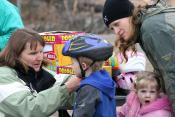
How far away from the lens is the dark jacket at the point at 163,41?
3.41m

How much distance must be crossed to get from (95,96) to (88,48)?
1.01ft

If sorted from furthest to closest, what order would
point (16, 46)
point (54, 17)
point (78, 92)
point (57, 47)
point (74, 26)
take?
point (54, 17), point (74, 26), point (57, 47), point (16, 46), point (78, 92)

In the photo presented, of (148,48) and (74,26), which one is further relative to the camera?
(74,26)

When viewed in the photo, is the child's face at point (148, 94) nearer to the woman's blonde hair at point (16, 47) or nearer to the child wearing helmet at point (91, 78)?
the child wearing helmet at point (91, 78)

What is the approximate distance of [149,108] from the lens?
376cm

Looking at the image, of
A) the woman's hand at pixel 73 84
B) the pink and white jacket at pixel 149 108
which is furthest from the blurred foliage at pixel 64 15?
the woman's hand at pixel 73 84

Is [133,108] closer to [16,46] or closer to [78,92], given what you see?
[78,92]

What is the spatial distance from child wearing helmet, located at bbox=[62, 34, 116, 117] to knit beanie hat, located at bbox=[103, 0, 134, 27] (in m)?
0.17

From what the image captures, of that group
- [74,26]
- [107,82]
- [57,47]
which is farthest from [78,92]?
[74,26]

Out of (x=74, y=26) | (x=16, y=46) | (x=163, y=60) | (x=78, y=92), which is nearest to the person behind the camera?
(x=163, y=60)

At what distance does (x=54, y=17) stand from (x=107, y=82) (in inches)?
587

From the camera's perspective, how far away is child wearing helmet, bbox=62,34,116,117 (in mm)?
3594

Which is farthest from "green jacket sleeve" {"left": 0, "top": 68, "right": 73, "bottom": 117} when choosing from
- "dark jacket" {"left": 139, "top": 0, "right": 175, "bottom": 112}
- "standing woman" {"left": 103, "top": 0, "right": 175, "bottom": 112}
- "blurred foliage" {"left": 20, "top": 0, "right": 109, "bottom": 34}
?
"blurred foliage" {"left": 20, "top": 0, "right": 109, "bottom": 34}

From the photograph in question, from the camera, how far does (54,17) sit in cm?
1848
